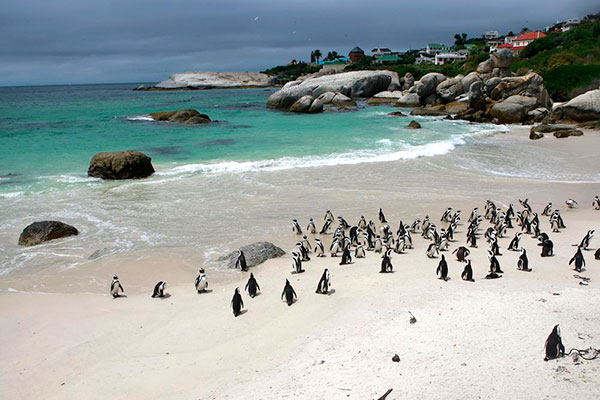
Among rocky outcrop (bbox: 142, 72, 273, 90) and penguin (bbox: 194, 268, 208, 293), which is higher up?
rocky outcrop (bbox: 142, 72, 273, 90)

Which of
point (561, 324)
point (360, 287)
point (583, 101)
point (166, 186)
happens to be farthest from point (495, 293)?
point (583, 101)

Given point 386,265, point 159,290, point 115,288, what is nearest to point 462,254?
point 386,265

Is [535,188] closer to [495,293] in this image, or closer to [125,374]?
[495,293]

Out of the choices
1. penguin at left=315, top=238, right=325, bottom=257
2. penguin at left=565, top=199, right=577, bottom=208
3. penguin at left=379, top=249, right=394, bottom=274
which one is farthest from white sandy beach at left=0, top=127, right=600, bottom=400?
penguin at left=565, top=199, right=577, bottom=208

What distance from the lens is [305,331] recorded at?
6.90 metres

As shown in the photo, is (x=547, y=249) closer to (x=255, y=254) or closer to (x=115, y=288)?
(x=255, y=254)

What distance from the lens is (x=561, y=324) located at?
6.23 metres

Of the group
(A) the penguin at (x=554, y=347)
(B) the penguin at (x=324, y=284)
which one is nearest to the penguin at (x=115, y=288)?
(B) the penguin at (x=324, y=284)

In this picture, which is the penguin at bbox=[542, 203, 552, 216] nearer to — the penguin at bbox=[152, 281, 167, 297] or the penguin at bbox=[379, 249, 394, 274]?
the penguin at bbox=[379, 249, 394, 274]

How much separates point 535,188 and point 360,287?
10.7 metres

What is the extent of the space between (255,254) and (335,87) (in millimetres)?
50086

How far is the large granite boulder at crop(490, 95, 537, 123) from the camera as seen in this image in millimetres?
35594

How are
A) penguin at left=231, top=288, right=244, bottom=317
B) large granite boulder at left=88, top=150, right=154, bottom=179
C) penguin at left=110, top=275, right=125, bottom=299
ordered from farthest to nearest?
1. large granite boulder at left=88, top=150, right=154, bottom=179
2. penguin at left=110, top=275, right=125, bottom=299
3. penguin at left=231, top=288, right=244, bottom=317

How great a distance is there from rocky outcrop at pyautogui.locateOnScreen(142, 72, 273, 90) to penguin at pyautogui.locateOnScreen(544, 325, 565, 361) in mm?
115829
